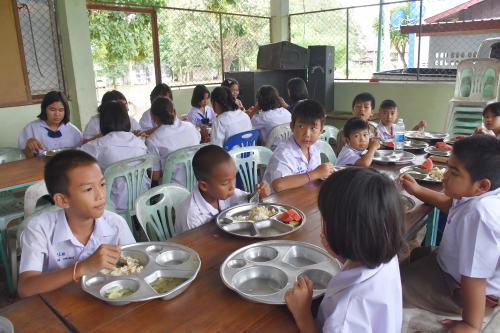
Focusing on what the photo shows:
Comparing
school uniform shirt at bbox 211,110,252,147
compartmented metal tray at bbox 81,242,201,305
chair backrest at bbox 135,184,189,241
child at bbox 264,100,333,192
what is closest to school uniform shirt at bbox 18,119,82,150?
school uniform shirt at bbox 211,110,252,147

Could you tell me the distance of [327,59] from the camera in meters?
7.23

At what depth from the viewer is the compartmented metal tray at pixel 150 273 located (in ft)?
4.19

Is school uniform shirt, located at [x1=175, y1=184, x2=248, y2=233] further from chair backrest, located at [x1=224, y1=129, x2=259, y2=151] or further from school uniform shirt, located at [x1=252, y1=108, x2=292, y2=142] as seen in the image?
school uniform shirt, located at [x1=252, y1=108, x2=292, y2=142]

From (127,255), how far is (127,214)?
1.59 meters

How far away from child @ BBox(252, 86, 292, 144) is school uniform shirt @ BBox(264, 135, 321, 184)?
198 cm

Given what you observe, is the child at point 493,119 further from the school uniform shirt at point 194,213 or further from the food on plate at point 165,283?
the food on plate at point 165,283

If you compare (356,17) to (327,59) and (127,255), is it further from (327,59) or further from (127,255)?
(127,255)

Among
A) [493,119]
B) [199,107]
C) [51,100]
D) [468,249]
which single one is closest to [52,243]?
[468,249]

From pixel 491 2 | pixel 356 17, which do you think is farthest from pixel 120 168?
pixel 491 2

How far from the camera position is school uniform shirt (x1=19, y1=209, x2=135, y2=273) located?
1.50m

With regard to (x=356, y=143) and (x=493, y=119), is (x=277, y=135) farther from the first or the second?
(x=493, y=119)

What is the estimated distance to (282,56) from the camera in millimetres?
7305

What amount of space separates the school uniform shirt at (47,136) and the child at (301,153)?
91.7 inches

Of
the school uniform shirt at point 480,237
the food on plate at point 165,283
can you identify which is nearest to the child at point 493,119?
the school uniform shirt at point 480,237
